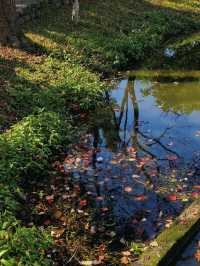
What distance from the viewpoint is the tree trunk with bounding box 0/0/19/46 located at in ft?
51.4

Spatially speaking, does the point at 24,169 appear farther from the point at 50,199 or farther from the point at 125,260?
the point at 125,260

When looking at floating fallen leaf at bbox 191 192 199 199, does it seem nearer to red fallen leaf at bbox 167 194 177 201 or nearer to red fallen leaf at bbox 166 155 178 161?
red fallen leaf at bbox 167 194 177 201

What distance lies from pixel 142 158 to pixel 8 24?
802 centimetres

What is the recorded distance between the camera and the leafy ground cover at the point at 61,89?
7.31 metres

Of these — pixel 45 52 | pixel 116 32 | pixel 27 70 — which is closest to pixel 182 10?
pixel 116 32

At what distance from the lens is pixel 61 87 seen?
516 inches

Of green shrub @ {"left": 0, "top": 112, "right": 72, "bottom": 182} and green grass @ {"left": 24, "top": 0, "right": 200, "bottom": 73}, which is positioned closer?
green shrub @ {"left": 0, "top": 112, "right": 72, "bottom": 182}

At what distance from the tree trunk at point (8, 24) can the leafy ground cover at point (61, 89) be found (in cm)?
43

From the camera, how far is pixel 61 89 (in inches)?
513

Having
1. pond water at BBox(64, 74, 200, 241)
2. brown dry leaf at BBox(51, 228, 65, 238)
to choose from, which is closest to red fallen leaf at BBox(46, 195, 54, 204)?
pond water at BBox(64, 74, 200, 241)

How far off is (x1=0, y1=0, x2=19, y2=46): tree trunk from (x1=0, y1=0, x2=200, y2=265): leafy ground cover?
430 mm

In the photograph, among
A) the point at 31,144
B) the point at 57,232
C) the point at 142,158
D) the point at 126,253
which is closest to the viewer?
the point at 126,253

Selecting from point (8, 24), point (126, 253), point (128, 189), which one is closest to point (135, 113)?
point (128, 189)

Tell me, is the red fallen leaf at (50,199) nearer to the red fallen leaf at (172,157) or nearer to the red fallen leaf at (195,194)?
the red fallen leaf at (195,194)
